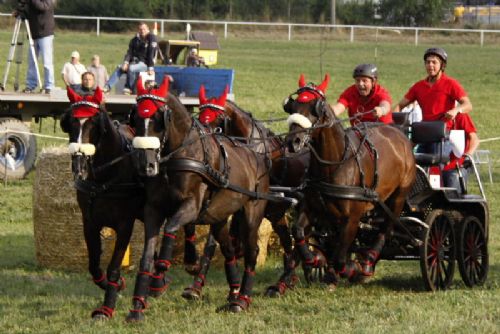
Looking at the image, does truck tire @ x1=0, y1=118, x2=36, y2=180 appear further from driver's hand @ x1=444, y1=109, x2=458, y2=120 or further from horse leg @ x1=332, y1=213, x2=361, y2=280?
horse leg @ x1=332, y1=213, x2=361, y2=280

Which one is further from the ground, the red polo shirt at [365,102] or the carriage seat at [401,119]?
the red polo shirt at [365,102]

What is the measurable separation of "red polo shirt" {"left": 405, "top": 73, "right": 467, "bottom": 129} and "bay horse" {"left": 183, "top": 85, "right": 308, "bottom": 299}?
1.50 metres

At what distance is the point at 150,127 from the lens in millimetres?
9180

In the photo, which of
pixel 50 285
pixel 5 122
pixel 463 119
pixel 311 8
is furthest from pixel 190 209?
pixel 311 8

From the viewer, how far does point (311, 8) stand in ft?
188

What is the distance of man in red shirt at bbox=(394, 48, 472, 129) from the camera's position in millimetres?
11711

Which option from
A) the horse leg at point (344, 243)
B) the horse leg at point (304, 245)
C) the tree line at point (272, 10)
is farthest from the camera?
the tree line at point (272, 10)

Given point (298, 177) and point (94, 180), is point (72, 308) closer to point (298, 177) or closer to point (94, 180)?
point (94, 180)

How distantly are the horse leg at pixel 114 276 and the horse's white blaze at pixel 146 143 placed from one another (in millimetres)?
946

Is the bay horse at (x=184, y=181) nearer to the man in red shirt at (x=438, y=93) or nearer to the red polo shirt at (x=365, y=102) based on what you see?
the red polo shirt at (x=365, y=102)

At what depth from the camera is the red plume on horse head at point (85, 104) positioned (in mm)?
9219

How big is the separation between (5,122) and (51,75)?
1.02 meters

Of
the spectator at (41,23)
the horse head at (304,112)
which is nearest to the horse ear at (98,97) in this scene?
the horse head at (304,112)

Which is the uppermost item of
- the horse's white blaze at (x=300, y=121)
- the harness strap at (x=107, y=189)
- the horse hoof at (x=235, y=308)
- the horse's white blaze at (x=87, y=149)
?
the horse's white blaze at (x=300, y=121)
